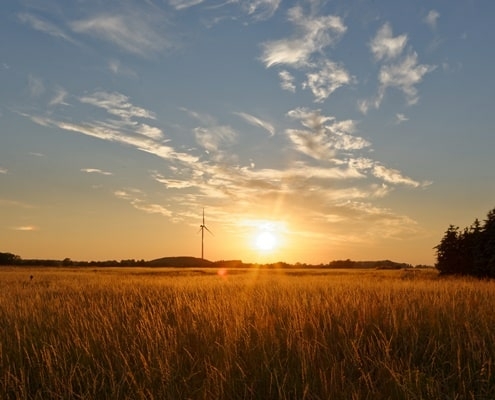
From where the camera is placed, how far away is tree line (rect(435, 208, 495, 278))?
37719mm

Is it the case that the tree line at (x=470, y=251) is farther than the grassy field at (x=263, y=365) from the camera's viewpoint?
Yes

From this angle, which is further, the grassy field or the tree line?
the tree line

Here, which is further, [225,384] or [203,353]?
[203,353]

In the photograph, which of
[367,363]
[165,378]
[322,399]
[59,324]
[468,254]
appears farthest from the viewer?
[468,254]

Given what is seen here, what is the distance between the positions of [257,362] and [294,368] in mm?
456

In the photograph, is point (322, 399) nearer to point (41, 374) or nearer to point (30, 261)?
point (41, 374)

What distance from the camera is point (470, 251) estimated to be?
138ft

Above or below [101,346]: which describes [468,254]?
above

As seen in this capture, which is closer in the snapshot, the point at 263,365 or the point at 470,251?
the point at 263,365

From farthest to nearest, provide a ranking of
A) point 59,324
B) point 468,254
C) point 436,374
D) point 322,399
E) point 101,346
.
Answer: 1. point 468,254
2. point 59,324
3. point 101,346
4. point 436,374
5. point 322,399

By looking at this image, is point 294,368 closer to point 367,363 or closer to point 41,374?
point 367,363

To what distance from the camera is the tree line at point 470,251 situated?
3772 centimetres

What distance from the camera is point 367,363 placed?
5.47 metres

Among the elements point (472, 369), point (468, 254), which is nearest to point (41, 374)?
point (472, 369)
